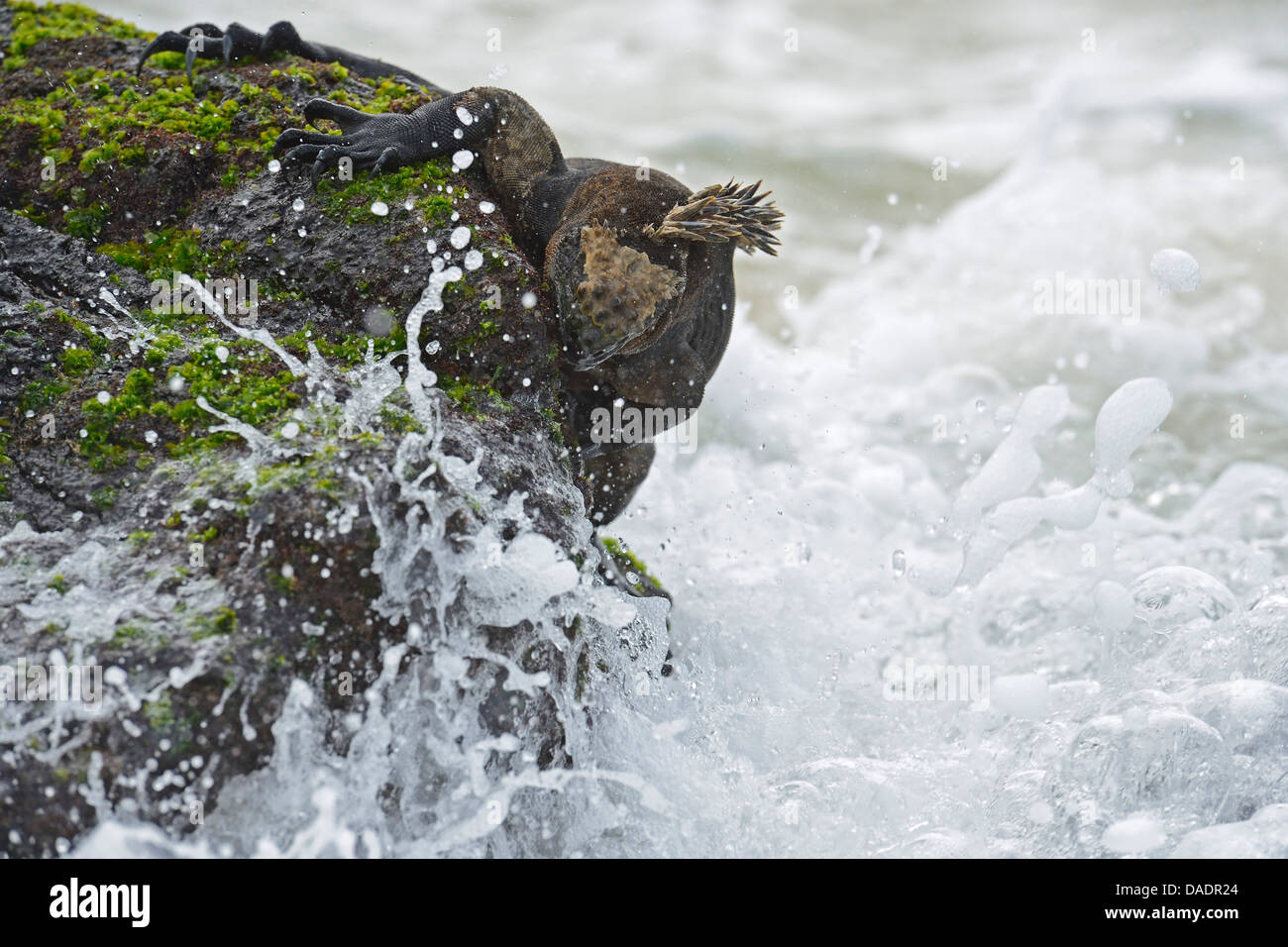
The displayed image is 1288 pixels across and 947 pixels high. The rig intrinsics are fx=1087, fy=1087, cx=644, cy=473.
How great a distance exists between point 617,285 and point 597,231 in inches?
7.9

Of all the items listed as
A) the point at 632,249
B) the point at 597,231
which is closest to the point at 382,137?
the point at 597,231

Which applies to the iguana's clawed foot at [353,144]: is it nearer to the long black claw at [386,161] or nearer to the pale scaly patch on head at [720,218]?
the long black claw at [386,161]

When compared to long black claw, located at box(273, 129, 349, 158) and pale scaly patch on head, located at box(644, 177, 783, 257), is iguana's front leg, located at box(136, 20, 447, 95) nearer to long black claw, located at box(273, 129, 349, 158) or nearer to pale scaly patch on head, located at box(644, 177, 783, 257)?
long black claw, located at box(273, 129, 349, 158)

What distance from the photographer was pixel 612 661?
137 inches

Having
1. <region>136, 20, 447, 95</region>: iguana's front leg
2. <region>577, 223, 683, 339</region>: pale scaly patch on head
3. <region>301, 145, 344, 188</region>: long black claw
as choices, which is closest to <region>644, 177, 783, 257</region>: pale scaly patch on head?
<region>577, 223, 683, 339</region>: pale scaly patch on head

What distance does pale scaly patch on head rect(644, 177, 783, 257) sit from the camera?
3465 millimetres

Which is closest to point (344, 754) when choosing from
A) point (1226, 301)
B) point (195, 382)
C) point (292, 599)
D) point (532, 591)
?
point (292, 599)

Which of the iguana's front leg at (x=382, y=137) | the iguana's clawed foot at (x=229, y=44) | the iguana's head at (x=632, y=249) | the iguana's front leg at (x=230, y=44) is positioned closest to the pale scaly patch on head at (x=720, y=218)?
the iguana's head at (x=632, y=249)

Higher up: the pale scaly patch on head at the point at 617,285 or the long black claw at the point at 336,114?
the long black claw at the point at 336,114

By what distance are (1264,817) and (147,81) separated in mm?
4714

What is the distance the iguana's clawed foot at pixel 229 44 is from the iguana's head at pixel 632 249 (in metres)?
1.53

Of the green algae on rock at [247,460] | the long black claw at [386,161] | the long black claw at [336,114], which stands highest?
the long black claw at [336,114]

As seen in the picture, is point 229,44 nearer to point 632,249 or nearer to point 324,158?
point 324,158

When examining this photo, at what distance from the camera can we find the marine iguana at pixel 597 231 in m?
3.47
